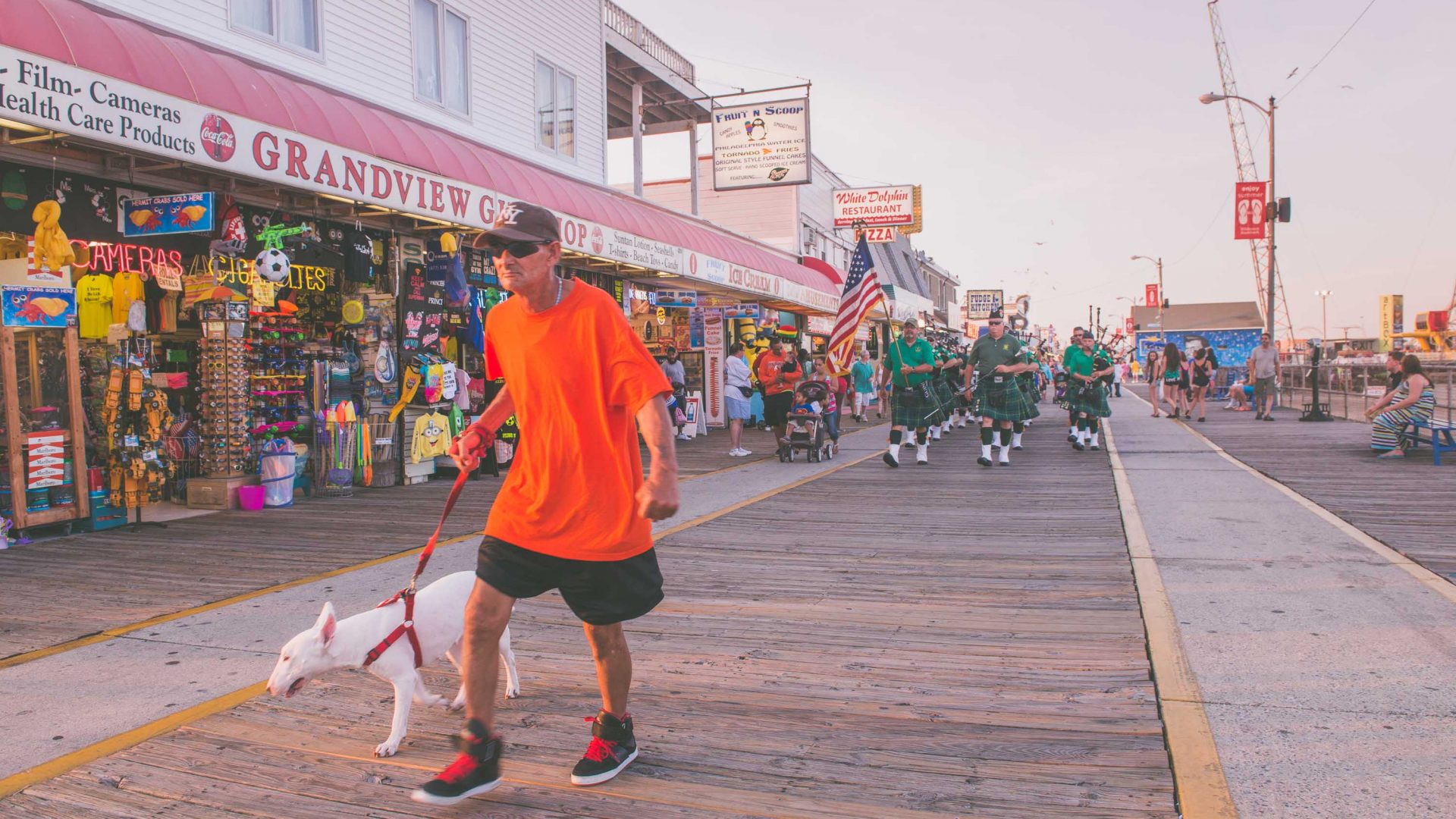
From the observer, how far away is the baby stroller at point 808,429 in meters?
14.1

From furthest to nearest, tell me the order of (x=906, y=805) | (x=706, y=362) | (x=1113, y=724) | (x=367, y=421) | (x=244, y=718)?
(x=706, y=362) < (x=367, y=421) < (x=244, y=718) < (x=1113, y=724) < (x=906, y=805)

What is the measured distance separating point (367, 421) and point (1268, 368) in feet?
67.2

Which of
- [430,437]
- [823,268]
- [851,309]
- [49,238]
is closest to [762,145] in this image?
[823,268]

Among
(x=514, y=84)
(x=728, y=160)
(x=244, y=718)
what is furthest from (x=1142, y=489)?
(x=728, y=160)

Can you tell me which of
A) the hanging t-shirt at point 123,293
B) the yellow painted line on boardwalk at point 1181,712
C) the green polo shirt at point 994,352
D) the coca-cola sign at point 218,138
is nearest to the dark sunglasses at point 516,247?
the yellow painted line on boardwalk at point 1181,712

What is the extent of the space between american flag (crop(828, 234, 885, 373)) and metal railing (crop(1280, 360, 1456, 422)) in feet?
26.2

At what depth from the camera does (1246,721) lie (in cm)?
356

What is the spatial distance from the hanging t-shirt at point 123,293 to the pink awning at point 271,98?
213 centimetres

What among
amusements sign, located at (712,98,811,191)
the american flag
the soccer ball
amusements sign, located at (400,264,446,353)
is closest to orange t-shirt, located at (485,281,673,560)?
the soccer ball

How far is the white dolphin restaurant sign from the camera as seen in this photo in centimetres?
636

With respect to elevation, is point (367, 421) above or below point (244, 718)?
above

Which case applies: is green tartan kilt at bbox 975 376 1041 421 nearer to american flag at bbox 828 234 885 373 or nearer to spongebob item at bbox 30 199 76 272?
american flag at bbox 828 234 885 373

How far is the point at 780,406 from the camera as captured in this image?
563 inches

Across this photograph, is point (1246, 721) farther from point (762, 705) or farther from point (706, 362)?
point (706, 362)
